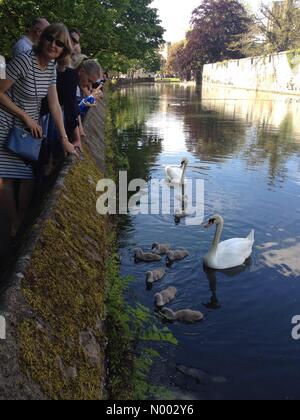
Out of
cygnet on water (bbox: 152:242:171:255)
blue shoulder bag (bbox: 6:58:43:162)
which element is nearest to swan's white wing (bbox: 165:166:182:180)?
cygnet on water (bbox: 152:242:171:255)

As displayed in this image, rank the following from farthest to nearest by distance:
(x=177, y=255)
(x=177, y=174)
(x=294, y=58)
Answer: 1. (x=294, y=58)
2. (x=177, y=174)
3. (x=177, y=255)

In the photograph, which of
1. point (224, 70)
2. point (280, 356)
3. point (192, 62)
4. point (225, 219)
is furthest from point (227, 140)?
point (192, 62)

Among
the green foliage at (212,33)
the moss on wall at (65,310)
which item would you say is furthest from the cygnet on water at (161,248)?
the green foliage at (212,33)

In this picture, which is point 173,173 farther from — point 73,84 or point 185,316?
point 73,84

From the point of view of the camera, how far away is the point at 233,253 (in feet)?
27.2

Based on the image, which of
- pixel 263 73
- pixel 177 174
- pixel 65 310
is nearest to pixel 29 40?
pixel 65 310

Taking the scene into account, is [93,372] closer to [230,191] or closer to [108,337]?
[108,337]

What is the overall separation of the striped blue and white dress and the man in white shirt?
0.46 ft

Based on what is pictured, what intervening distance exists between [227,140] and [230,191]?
873cm

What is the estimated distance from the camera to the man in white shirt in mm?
4624

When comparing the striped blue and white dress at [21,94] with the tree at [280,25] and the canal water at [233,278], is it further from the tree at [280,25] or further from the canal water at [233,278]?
the tree at [280,25]

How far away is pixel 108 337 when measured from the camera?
5148 millimetres

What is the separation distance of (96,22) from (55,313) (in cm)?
1707

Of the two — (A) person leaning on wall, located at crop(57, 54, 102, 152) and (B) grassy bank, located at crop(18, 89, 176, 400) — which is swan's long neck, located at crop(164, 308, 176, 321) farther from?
(A) person leaning on wall, located at crop(57, 54, 102, 152)
